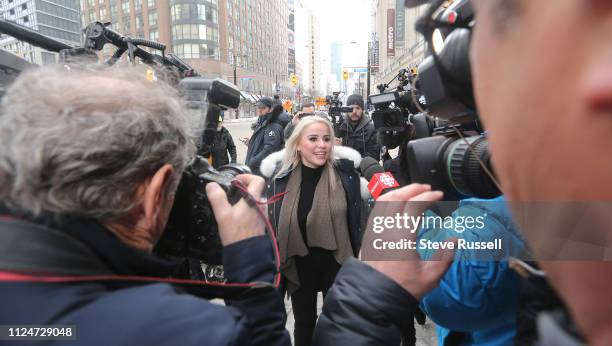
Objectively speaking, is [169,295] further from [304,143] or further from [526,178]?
[304,143]

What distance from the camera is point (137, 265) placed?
2.47 ft

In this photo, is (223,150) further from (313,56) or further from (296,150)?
(313,56)

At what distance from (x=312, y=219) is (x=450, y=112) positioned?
1.71 metres

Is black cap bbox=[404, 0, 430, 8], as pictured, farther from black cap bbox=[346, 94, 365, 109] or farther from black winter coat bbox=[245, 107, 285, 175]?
black cap bbox=[346, 94, 365, 109]

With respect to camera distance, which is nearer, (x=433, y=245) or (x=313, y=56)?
(x=433, y=245)

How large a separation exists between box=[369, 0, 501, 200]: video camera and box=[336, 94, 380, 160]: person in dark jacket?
3.89 m

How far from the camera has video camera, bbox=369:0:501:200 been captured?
0.64m

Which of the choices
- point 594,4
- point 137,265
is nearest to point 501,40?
point 594,4

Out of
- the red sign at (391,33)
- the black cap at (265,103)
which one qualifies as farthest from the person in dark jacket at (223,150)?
the red sign at (391,33)

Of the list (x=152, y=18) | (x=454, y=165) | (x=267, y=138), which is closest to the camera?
(x=454, y=165)

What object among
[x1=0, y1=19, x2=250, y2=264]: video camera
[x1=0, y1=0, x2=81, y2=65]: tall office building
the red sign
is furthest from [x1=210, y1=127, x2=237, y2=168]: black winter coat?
[x1=0, y1=0, x2=81, y2=65]: tall office building

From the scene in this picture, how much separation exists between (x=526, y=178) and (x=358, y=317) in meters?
0.50

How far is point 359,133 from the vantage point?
5.03m

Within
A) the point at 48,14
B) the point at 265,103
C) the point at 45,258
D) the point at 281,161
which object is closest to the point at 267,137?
the point at 265,103
